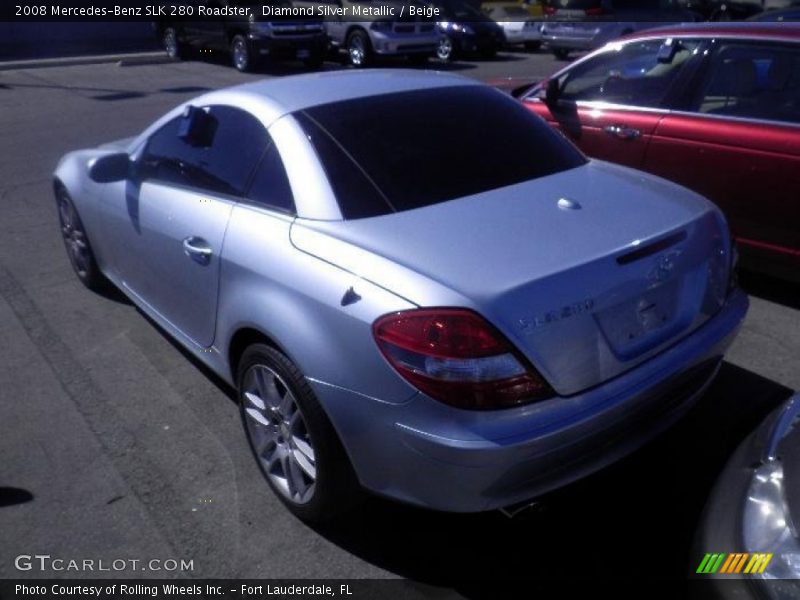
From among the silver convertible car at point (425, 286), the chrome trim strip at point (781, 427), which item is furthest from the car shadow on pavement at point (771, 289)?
the chrome trim strip at point (781, 427)

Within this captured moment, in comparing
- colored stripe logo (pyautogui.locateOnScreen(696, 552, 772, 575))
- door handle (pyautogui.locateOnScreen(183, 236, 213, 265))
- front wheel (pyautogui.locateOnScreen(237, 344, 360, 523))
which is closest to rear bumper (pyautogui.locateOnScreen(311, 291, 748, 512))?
front wheel (pyautogui.locateOnScreen(237, 344, 360, 523))

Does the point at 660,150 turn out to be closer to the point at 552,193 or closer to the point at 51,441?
the point at 552,193

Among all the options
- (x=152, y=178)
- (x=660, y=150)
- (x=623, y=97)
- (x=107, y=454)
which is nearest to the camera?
(x=107, y=454)

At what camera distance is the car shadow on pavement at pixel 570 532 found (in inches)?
116

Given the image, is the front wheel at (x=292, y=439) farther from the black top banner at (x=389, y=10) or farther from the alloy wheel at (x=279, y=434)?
the black top banner at (x=389, y=10)

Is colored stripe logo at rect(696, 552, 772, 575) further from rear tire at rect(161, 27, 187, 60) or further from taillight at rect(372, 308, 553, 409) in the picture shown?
rear tire at rect(161, 27, 187, 60)

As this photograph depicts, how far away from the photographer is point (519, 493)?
266cm

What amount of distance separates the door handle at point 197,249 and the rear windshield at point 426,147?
0.67m

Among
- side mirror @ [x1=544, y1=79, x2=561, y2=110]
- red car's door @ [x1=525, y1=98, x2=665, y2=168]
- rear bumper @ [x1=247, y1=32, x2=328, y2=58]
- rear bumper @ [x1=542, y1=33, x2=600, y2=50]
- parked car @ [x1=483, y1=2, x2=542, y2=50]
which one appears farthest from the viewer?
parked car @ [x1=483, y1=2, x2=542, y2=50]

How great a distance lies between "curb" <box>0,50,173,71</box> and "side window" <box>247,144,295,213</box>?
55.1 feet

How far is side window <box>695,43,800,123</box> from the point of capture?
15.5 ft

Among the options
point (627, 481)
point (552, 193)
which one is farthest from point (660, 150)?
point (627, 481)

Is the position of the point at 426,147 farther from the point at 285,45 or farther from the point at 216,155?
the point at 285,45

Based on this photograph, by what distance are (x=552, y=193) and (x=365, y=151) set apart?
0.78m
